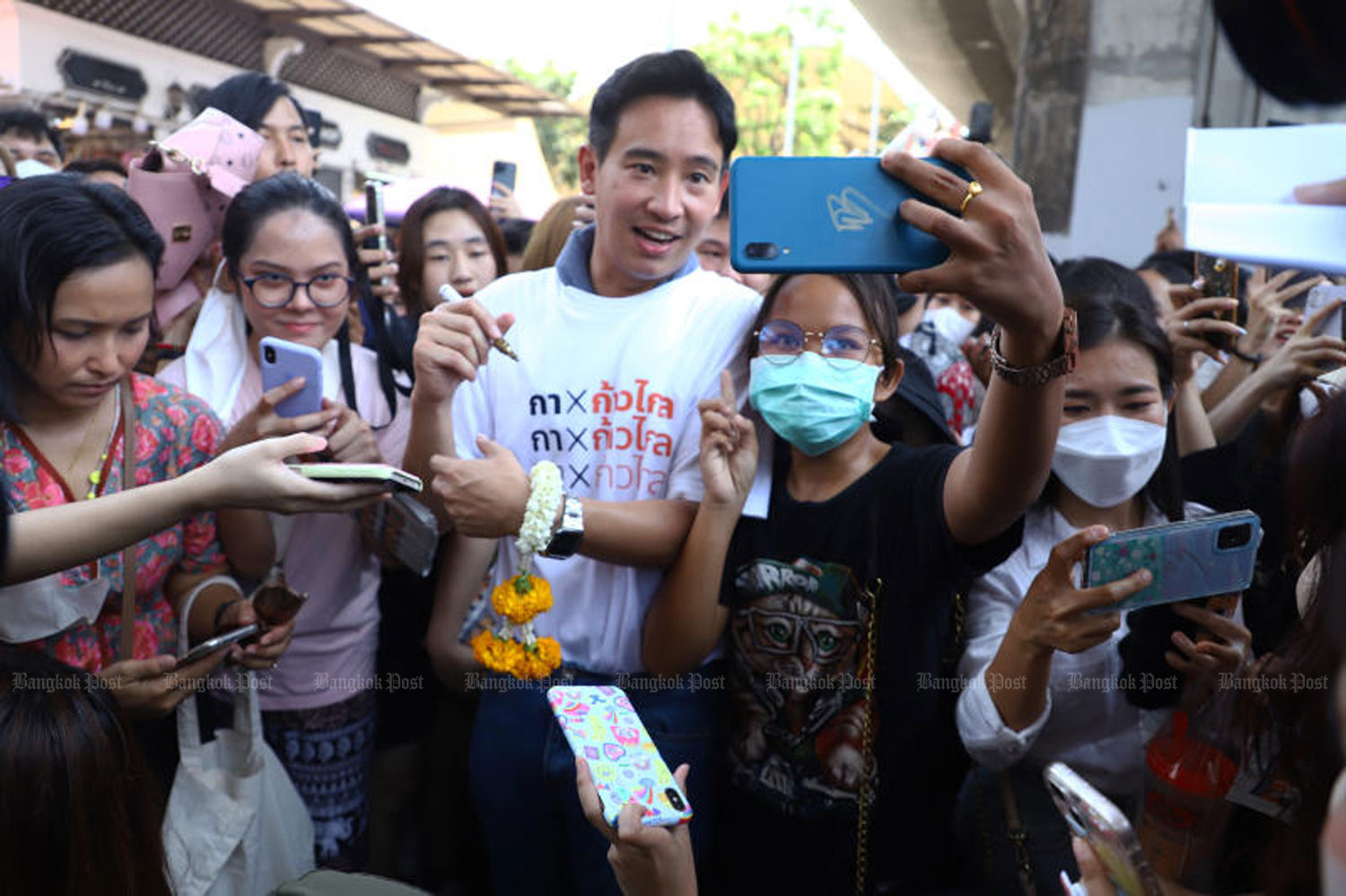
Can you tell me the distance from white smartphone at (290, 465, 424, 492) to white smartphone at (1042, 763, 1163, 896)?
1194 mm

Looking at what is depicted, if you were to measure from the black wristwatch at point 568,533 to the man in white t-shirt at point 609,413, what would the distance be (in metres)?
0.04

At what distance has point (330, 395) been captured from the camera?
2594mm

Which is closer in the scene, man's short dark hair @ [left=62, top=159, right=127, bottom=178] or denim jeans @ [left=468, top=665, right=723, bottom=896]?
denim jeans @ [left=468, top=665, right=723, bottom=896]

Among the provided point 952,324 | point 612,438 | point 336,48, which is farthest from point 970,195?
point 336,48

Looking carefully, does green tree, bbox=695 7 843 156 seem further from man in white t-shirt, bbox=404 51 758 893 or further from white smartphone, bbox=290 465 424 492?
white smartphone, bbox=290 465 424 492

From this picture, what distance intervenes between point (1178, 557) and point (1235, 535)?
0.39 ft

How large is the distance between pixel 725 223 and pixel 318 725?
82.8 inches

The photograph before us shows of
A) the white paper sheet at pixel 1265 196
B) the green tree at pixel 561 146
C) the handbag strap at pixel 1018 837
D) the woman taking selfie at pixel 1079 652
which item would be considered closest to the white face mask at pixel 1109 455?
the woman taking selfie at pixel 1079 652

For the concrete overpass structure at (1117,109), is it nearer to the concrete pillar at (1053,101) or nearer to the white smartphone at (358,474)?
the concrete pillar at (1053,101)

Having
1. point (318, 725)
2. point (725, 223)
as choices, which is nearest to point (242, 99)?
point (725, 223)

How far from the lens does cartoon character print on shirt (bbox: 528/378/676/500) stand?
2.16 m

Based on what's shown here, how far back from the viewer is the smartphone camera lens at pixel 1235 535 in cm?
168

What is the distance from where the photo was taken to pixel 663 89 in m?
2.19

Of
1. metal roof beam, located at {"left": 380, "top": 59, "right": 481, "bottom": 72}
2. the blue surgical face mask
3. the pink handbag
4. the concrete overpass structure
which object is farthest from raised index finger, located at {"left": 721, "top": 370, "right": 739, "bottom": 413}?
metal roof beam, located at {"left": 380, "top": 59, "right": 481, "bottom": 72}
